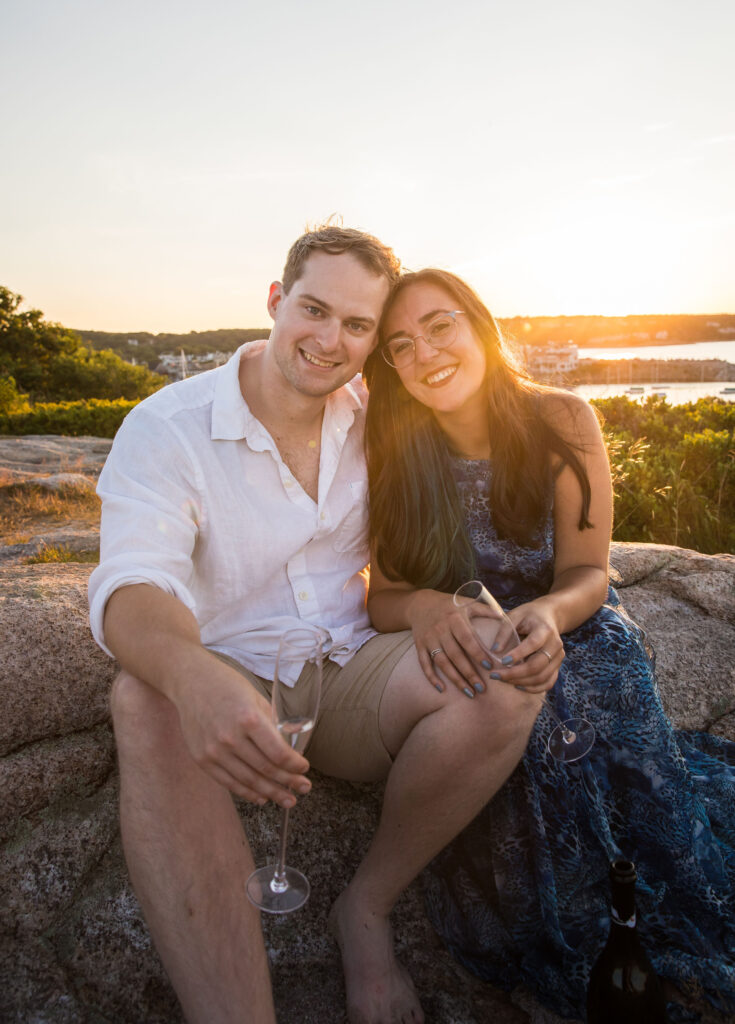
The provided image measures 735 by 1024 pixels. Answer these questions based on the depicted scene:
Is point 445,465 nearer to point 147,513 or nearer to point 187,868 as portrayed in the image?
point 147,513

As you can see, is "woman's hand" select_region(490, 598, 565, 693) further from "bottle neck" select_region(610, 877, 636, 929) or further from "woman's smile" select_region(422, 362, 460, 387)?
"woman's smile" select_region(422, 362, 460, 387)

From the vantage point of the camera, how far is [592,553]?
2.86 m

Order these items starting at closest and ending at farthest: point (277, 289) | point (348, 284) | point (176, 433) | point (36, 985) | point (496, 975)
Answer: point (36, 985), point (496, 975), point (176, 433), point (348, 284), point (277, 289)

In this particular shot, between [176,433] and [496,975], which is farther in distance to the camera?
[176,433]

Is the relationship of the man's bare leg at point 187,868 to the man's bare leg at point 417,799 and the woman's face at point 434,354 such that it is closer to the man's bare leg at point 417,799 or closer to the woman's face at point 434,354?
the man's bare leg at point 417,799

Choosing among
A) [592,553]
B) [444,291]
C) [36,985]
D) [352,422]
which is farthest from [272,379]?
[36,985]

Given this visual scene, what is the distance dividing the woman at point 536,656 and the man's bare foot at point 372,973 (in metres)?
0.32

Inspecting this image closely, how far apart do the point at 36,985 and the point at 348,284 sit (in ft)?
8.63

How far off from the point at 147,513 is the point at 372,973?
63.6 inches

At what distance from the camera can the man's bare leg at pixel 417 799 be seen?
208 centimetres

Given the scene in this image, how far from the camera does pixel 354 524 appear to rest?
9.53ft

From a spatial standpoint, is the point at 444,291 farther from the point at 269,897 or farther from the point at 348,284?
the point at 269,897

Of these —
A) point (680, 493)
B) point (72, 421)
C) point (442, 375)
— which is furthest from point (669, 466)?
point (72, 421)

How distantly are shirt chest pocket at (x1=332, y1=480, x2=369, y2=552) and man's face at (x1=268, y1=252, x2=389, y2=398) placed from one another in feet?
1.42
